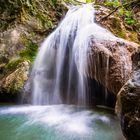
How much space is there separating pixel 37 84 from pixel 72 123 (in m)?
2.39

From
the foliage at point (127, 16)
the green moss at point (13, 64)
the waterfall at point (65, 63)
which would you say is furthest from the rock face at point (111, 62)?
the green moss at point (13, 64)

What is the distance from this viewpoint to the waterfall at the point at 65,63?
5969mm

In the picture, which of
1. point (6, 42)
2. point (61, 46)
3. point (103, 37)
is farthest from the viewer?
point (6, 42)

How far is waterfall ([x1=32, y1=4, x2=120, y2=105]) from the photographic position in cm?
597

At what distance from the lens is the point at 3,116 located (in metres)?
5.11

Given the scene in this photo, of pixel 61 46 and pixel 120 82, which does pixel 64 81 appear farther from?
pixel 120 82

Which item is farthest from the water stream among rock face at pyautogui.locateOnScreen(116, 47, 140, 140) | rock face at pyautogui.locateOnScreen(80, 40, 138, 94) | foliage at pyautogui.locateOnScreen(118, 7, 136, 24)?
rock face at pyautogui.locateOnScreen(116, 47, 140, 140)

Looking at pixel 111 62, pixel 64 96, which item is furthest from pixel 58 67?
pixel 111 62

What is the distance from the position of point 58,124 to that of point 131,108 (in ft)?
6.61

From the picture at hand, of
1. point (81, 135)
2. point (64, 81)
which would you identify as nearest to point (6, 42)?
point (64, 81)

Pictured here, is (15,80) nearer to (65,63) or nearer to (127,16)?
(65,63)

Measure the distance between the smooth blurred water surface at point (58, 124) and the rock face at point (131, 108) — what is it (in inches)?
39.2

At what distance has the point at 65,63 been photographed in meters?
6.68

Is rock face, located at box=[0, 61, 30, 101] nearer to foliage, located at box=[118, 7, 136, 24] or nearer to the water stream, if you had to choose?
the water stream
